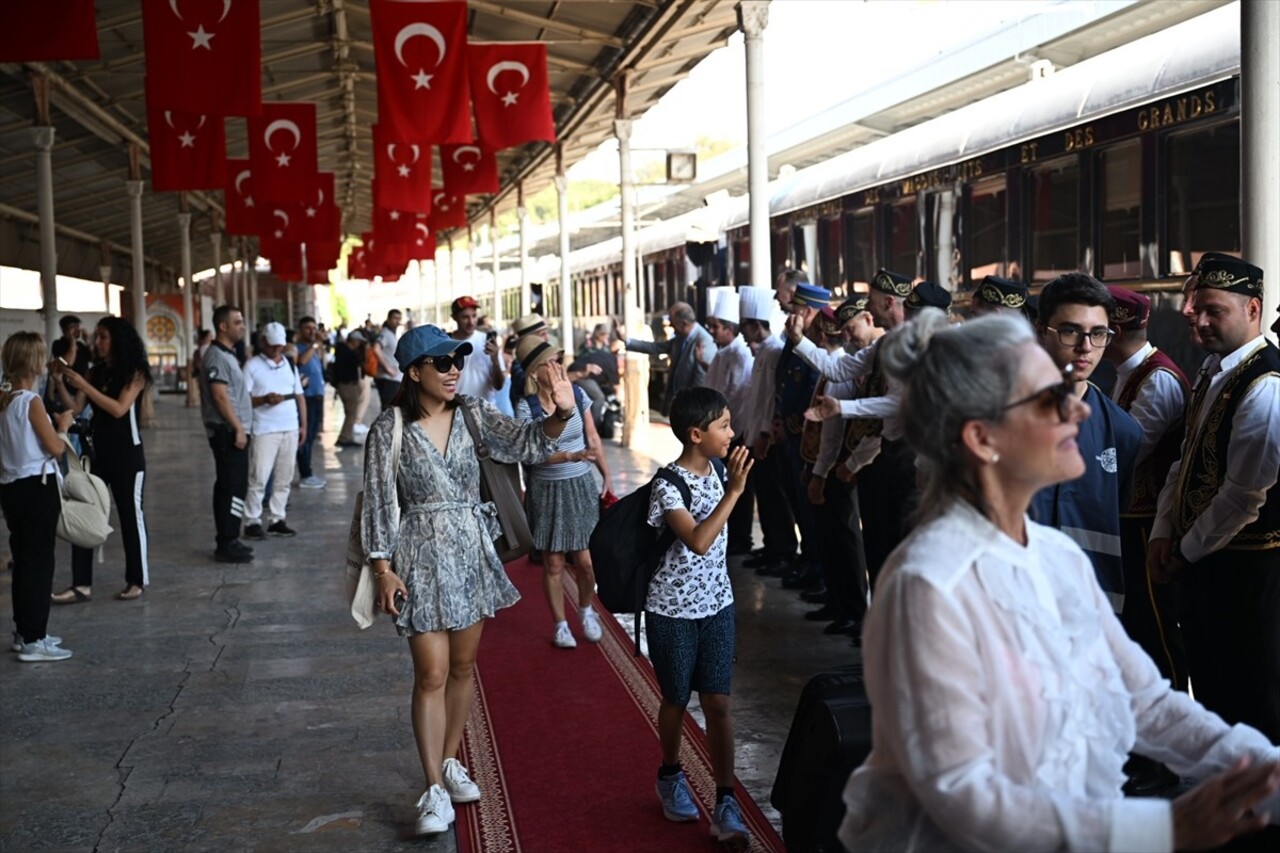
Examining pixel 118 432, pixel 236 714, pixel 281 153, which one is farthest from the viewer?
pixel 281 153

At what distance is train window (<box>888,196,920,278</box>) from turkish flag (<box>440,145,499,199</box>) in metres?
6.93

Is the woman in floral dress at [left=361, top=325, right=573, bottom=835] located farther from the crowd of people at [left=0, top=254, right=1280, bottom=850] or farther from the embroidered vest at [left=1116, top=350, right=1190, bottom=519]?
the embroidered vest at [left=1116, top=350, right=1190, bottom=519]

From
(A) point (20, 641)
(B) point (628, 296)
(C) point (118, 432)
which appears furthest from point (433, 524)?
(B) point (628, 296)

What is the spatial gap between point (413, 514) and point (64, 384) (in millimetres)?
5035

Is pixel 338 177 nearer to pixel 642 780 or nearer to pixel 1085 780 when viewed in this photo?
pixel 642 780

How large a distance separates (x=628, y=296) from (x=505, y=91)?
4.59m

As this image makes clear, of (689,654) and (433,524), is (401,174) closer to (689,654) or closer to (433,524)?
(433,524)

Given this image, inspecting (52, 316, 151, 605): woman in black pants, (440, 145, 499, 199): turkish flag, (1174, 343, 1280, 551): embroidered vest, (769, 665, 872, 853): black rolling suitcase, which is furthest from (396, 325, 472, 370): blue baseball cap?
(440, 145, 499, 199): turkish flag

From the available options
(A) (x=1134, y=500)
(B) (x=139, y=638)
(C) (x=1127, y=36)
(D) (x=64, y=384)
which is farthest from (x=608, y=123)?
(A) (x=1134, y=500)

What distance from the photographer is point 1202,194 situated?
8.29m

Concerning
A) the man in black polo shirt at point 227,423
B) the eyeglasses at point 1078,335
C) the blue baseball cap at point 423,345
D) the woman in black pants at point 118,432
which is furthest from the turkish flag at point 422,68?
the eyeglasses at point 1078,335

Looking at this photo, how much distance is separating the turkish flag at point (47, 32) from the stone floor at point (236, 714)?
317 cm

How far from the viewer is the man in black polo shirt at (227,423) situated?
912cm

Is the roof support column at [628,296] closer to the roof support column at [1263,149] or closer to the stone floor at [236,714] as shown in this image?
the stone floor at [236,714]
